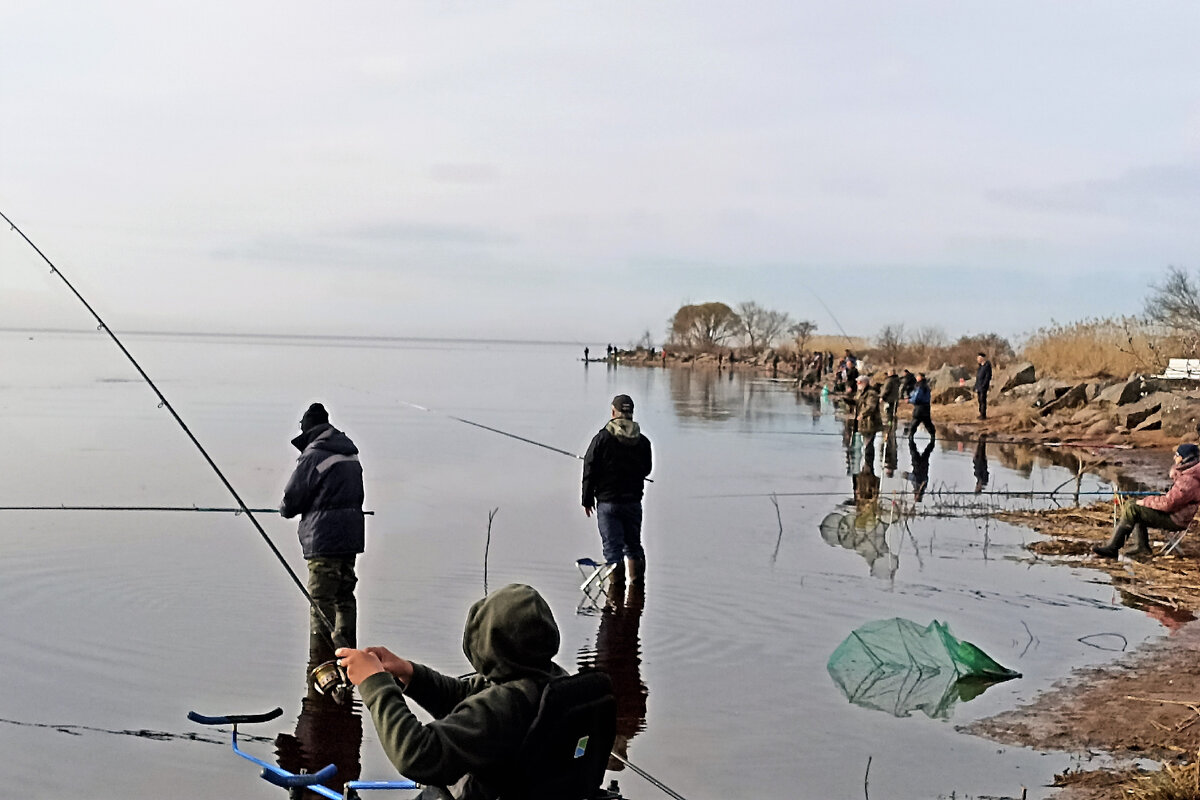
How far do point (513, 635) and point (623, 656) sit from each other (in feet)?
18.1

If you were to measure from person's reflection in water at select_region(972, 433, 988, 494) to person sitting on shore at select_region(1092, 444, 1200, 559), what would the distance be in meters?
5.13

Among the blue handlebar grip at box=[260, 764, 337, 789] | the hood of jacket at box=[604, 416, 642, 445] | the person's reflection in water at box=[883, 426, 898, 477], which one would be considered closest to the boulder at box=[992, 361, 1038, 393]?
the person's reflection in water at box=[883, 426, 898, 477]

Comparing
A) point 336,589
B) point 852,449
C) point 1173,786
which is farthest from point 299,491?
point 852,449

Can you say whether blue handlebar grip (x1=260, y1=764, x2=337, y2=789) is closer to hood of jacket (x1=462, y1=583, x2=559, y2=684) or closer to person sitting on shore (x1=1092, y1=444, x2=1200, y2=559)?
hood of jacket (x1=462, y1=583, x2=559, y2=684)

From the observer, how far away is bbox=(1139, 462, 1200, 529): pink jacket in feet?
37.7

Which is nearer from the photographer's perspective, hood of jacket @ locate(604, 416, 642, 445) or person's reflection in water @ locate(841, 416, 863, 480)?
hood of jacket @ locate(604, 416, 642, 445)

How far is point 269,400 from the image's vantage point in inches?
1569

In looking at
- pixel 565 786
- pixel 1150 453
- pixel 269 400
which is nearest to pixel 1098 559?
pixel 565 786

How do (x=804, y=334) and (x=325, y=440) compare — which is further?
(x=804, y=334)

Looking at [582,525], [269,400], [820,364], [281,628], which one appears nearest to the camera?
[281,628]

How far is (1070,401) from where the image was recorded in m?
31.6

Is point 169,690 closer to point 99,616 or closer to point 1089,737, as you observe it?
point 99,616

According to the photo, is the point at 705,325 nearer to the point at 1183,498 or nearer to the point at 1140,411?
the point at 1140,411

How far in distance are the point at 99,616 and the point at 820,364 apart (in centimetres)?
5023
